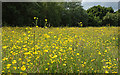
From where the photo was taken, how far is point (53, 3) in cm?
1755

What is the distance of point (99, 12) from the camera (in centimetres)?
3716

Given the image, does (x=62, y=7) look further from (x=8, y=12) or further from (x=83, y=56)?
(x=83, y=56)

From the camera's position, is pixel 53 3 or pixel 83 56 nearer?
pixel 83 56

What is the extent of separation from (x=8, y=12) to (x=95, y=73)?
43.6 ft

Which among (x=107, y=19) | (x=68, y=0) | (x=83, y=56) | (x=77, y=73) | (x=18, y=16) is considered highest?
(x=68, y=0)

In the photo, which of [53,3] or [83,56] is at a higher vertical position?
[53,3]

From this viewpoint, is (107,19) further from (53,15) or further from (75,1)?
(53,15)

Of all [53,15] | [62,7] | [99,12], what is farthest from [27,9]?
[99,12]

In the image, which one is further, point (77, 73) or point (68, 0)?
point (68, 0)

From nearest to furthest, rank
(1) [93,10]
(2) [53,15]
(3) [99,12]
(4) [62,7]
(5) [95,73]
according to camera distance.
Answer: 1. (5) [95,73]
2. (2) [53,15]
3. (4) [62,7]
4. (3) [99,12]
5. (1) [93,10]

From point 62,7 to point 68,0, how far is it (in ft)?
11.5

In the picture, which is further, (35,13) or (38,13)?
(38,13)

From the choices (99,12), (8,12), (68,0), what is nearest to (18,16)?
(8,12)

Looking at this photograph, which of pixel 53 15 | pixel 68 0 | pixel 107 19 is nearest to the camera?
pixel 53 15
